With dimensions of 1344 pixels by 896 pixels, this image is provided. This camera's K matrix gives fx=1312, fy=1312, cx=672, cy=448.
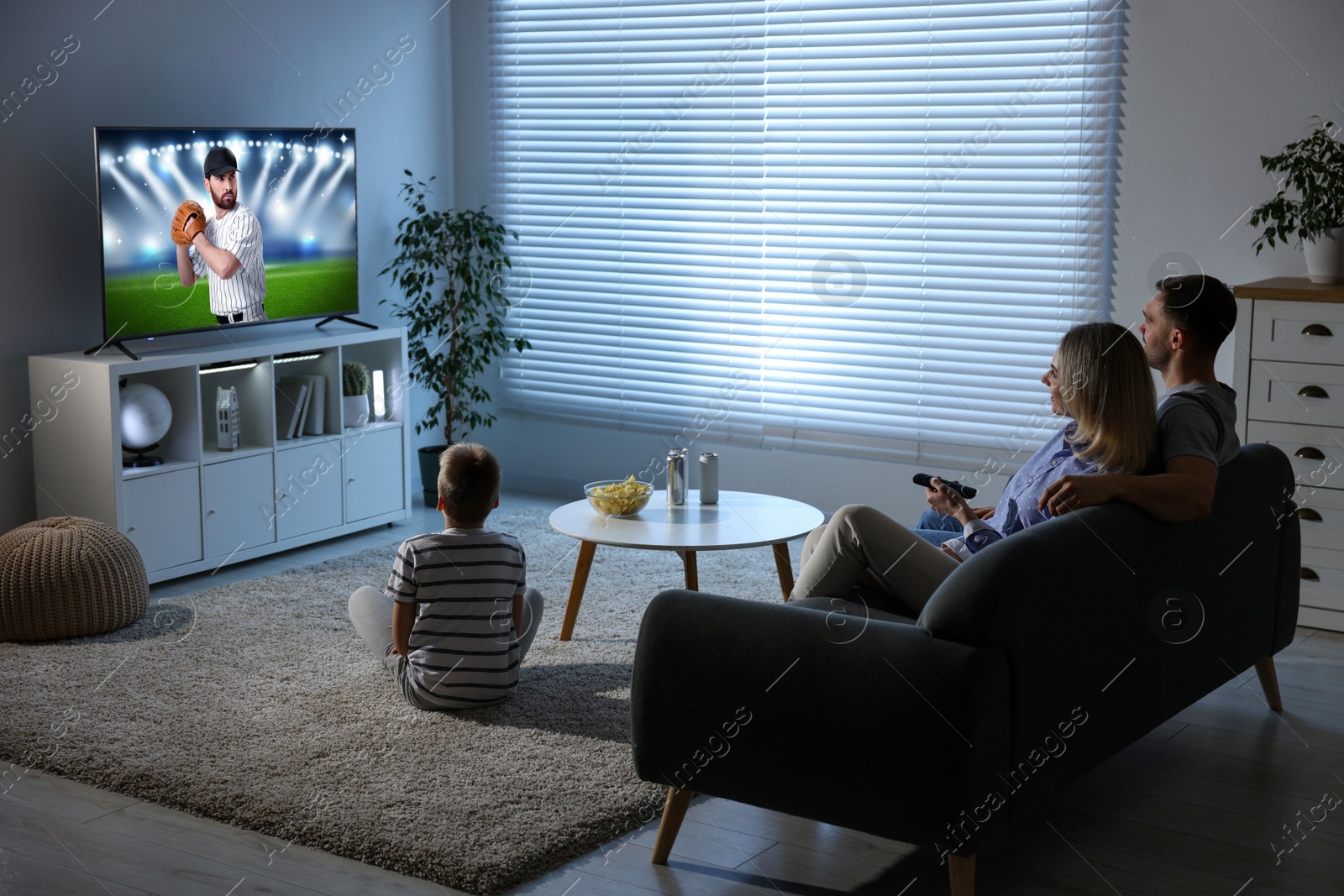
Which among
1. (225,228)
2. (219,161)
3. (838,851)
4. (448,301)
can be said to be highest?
(219,161)

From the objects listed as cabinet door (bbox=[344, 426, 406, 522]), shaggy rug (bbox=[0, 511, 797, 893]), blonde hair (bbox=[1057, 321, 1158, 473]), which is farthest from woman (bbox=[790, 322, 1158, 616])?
cabinet door (bbox=[344, 426, 406, 522])

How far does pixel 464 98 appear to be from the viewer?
6.07 m

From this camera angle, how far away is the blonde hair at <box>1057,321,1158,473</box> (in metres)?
2.63

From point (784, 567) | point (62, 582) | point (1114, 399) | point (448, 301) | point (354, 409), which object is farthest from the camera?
point (448, 301)

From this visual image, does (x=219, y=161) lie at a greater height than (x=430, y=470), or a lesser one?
greater

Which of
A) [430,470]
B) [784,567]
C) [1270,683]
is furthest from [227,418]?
[1270,683]

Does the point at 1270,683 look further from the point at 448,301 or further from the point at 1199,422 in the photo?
the point at 448,301

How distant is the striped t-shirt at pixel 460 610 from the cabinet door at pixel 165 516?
154 centimetres

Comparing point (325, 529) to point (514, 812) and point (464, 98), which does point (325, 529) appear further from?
point (514, 812)

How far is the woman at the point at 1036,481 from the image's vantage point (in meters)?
2.64

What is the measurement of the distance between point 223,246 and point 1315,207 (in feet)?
11.9

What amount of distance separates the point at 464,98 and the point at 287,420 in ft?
6.42

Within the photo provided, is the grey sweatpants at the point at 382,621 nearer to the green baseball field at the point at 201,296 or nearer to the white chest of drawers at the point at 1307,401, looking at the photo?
the green baseball field at the point at 201,296

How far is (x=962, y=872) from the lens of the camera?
2.23m
